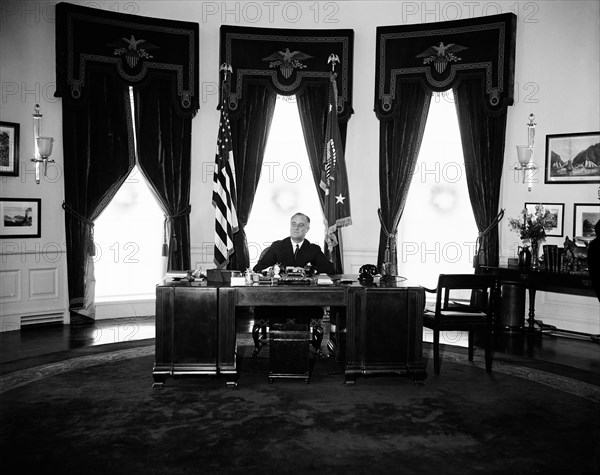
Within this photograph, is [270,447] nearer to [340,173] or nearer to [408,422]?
[408,422]

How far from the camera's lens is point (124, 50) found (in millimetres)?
8625

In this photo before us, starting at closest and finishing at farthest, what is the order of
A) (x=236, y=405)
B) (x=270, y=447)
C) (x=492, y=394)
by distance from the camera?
(x=270, y=447)
(x=236, y=405)
(x=492, y=394)

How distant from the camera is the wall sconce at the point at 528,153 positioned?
26.8 ft

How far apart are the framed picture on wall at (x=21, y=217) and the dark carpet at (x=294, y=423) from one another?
2.69 m

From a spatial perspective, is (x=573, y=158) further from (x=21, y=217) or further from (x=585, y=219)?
(x=21, y=217)

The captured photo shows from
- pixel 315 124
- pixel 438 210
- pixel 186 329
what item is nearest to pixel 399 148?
pixel 438 210

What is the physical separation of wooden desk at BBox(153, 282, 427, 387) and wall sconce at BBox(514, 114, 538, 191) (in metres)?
3.36

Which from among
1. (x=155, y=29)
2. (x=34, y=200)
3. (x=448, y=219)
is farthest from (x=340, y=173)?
(x=34, y=200)

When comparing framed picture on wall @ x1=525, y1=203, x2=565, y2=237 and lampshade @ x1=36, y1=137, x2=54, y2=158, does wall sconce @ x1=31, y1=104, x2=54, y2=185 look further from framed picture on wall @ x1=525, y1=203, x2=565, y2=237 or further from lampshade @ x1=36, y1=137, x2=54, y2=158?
framed picture on wall @ x1=525, y1=203, x2=565, y2=237

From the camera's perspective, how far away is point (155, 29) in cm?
880

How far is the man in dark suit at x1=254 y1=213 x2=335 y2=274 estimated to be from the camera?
7.00 metres

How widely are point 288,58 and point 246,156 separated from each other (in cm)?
156

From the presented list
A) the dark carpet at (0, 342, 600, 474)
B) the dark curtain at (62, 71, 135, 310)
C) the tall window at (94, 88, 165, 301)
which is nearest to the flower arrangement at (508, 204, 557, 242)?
the dark carpet at (0, 342, 600, 474)

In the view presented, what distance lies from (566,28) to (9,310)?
827cm
